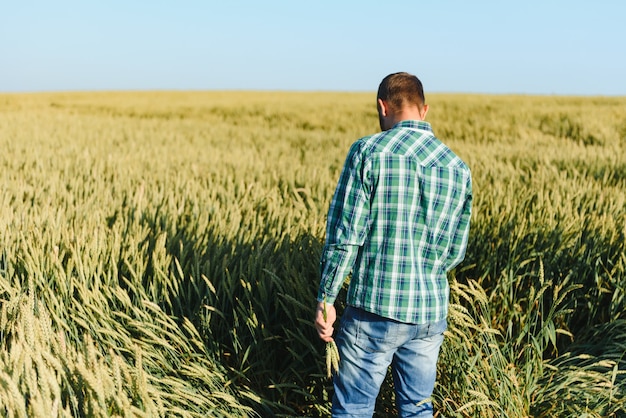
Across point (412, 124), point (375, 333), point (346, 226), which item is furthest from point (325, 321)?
point (412, 124)

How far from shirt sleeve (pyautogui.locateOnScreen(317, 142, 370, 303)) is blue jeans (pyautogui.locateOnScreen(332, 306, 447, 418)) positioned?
0.15 m

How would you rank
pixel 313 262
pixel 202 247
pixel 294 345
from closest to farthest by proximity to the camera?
1. pixel 294 345
2. pixel 313 262
3. pixel 202 247

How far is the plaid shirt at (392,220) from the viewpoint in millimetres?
1494

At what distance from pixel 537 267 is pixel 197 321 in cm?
169

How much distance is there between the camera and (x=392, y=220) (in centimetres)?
152

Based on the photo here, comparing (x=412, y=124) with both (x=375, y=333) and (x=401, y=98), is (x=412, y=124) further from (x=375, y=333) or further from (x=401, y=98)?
(x=375, y=333)

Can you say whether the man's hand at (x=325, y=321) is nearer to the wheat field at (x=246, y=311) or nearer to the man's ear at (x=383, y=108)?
the wheat field at (x=246, y=311)

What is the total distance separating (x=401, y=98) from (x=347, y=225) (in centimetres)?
40

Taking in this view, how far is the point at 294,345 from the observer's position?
2.09 meters

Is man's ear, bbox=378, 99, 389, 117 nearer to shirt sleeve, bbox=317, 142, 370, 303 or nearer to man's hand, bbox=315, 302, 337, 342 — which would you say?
shirt sleeve, bbox=317, 142, 370, 303

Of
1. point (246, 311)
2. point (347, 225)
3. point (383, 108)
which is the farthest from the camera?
point (246, 311)

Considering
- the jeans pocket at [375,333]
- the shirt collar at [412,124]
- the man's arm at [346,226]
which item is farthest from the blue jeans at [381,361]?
the shirt collar at [412,124]

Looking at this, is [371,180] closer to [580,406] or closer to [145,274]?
[580,406]

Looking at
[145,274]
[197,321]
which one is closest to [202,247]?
[145,274]
